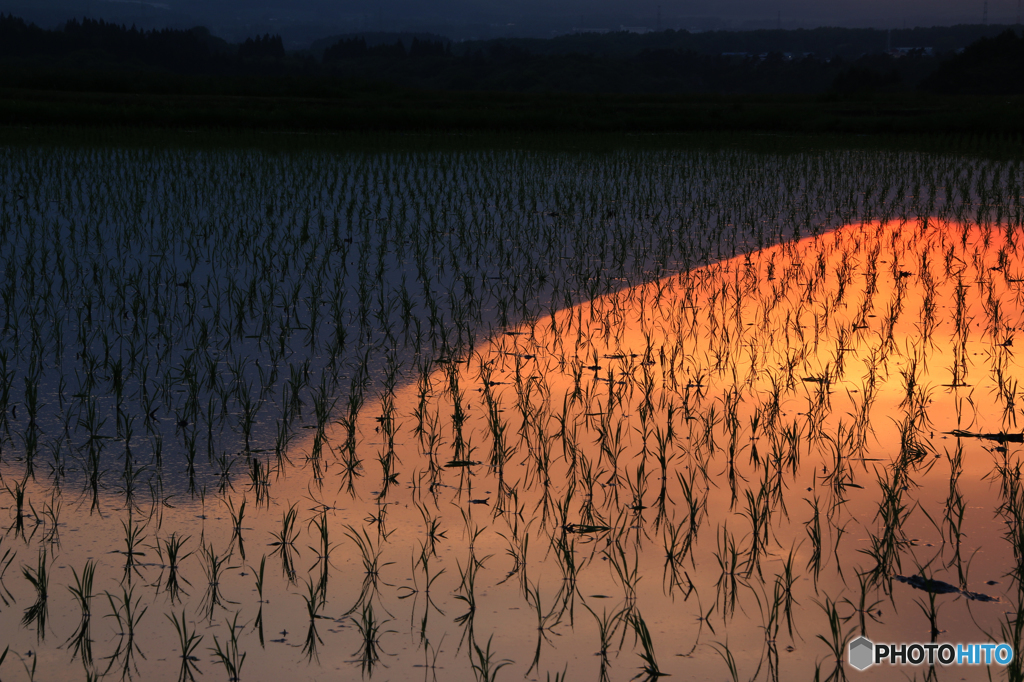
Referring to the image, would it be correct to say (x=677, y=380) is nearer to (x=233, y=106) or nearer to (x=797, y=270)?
(x=797, y=270)

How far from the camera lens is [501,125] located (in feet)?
80.4

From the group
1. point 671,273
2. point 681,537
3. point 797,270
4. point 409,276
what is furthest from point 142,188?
point 681,537

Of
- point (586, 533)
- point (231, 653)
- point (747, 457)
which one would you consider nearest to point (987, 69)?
point (747, 457)

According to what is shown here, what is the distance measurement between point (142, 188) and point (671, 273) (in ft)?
24.9

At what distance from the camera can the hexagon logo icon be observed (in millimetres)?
2150

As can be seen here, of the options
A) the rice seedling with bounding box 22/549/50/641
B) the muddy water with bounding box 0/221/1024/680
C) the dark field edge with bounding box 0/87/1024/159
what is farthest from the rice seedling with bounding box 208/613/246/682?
the dark field edge with bounding box 0/87/1024/159

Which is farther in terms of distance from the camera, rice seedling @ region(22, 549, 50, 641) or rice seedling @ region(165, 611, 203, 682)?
rice seedling @ region(22, 549, 50, 641)

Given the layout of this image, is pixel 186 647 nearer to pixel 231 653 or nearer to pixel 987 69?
pixel 231 653

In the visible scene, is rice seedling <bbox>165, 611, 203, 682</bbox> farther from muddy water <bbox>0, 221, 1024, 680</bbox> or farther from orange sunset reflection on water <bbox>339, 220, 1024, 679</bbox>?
orange sunset reflection on water <bbox>339, 220, 1024, 679</bbox>

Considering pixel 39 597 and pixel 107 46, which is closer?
pixel 39 597

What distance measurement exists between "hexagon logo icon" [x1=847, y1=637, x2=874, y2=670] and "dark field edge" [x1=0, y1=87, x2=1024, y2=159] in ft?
56.1

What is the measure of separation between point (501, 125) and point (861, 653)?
23375mm

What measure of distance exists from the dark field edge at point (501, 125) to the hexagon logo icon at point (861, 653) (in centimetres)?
1711

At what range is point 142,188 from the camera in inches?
452
